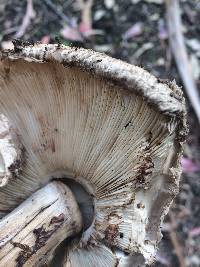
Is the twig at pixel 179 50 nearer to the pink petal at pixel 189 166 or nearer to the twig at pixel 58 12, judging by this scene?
the pink petal at pixel 189 166

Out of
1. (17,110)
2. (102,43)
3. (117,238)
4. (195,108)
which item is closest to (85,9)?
(102,43)

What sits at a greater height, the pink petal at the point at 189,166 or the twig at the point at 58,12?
the twig at the point at 58,12

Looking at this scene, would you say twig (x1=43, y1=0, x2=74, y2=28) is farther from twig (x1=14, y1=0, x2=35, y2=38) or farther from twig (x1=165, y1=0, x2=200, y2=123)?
twig (x1=165, y1=0, x2=200, y2=123)

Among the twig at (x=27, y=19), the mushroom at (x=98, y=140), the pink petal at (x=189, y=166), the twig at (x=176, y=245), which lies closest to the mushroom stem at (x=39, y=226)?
the mushroom at (x=98, y=140)

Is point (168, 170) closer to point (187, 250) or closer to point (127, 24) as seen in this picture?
point (187, 250)

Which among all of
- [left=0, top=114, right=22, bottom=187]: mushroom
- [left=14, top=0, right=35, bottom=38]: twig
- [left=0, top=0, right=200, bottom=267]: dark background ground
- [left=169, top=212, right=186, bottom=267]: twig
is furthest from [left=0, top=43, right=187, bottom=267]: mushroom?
[left=14, top=0, right=35, bottom=38]: twig
